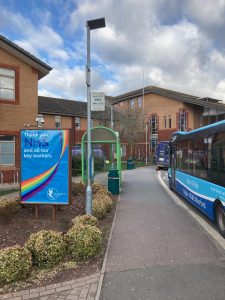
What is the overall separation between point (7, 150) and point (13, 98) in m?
2.91

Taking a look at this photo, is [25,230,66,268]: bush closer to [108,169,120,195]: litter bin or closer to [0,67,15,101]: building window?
[108,169,120,195]: litter bin

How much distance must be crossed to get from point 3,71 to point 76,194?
9359mm

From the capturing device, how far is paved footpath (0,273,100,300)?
4.75 metres

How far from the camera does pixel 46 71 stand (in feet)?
67.0

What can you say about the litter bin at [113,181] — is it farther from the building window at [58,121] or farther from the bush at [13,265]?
the building window at [58,121]

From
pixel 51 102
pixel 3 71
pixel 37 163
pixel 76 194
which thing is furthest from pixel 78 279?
pixel 51 102

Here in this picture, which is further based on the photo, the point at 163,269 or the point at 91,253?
the point at 91,253

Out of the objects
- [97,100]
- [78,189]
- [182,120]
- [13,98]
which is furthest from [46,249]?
[182,120]

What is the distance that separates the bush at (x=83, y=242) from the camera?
6074mm

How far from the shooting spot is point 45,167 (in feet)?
28.8

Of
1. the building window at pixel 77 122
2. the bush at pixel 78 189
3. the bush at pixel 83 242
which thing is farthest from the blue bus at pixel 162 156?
the bush at pixel 83 242

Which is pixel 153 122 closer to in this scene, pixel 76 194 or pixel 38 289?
pixel 76 194

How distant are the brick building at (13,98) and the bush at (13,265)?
1384 cm

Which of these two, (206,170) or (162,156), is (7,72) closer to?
(206,170)
